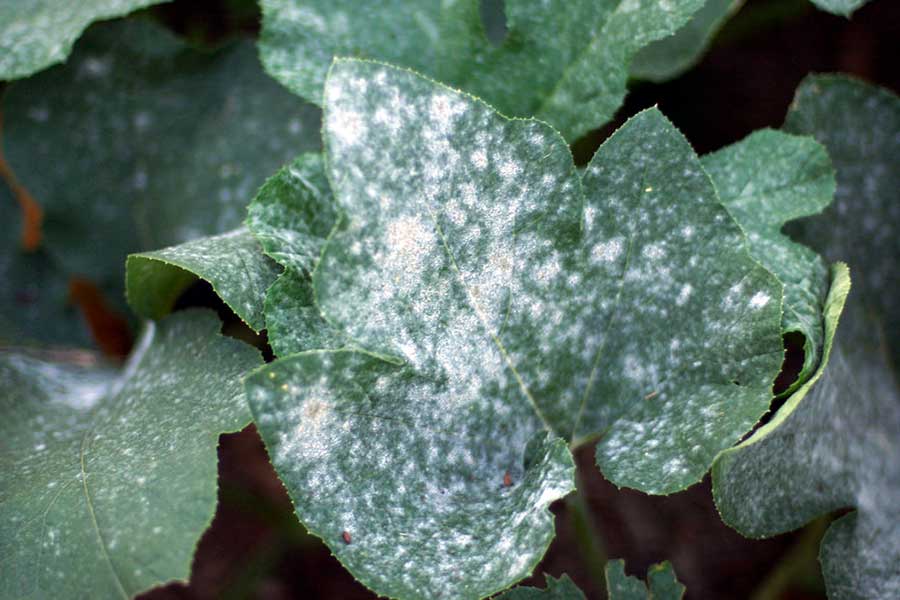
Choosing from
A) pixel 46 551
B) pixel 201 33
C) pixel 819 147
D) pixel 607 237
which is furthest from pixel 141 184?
pixel 819 147

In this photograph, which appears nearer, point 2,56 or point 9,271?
point 2,56

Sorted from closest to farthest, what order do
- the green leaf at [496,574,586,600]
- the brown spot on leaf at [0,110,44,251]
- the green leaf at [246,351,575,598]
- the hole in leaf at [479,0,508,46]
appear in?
the green leaf at [246,351,575,598], the green leaf at [496,574,586,600], the hole in leaf at [479,0,508,46], the brown spot on leaf at [0,110,44,251]

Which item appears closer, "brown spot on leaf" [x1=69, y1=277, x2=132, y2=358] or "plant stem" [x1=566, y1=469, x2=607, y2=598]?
"plant stem" [x1=566, y1=469, x2=607, y2=598]

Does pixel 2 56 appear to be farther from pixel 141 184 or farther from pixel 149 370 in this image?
pixel 149 370

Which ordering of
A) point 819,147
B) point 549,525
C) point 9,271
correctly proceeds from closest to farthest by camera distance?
1. point 549,525
2. point 819,147
3. point 9,271

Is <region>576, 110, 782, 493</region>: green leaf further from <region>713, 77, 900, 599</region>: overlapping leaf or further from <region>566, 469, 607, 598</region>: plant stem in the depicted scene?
<region>566, 469, 607, 598</region>: plant stem

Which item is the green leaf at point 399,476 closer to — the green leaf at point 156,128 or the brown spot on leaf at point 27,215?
the green leaf at point 156,128

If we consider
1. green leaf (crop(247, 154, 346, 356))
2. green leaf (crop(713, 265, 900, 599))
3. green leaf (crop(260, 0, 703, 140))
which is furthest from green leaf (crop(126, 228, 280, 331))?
green leaf (crop(713, 265, 900, 599))

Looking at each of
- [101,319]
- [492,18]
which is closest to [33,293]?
[101,319]
